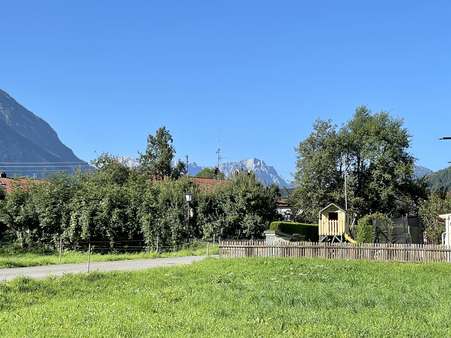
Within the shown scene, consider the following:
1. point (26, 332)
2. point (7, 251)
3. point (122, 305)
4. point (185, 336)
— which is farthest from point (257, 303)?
point (7, 251)

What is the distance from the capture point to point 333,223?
4500 cm

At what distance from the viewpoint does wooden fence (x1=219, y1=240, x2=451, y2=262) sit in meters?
27.5

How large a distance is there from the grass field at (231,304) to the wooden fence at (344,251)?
5830 millimetres

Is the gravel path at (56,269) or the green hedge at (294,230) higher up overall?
the green hedge at (294,230)

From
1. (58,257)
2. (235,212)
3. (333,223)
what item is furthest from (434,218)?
(58,257)

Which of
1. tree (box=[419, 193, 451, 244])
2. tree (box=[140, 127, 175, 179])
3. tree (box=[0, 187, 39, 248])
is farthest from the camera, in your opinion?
tree (box=[140, 127, 175, 179])

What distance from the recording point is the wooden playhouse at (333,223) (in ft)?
147

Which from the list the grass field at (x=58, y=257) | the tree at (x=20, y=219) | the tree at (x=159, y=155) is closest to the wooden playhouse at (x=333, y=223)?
the grass field at (x=58, y=257)

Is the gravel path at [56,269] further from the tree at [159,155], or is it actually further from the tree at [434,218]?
the tree at [159,155]

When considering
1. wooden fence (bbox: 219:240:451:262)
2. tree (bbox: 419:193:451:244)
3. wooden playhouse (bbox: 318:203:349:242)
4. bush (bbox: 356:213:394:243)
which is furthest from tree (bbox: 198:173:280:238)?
wooden fence (bbox: 219:240:451:262)

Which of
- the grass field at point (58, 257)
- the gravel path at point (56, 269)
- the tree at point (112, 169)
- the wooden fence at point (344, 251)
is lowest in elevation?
the gravel path at point (56, 269)

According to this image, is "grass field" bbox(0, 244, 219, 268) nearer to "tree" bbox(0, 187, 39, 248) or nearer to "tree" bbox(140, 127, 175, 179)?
"tree" bbox(0, 187, 39, 248)

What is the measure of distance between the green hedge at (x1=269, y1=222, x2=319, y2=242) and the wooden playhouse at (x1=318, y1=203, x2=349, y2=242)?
6.24ft

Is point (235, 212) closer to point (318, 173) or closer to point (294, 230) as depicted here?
point (294, 230)
